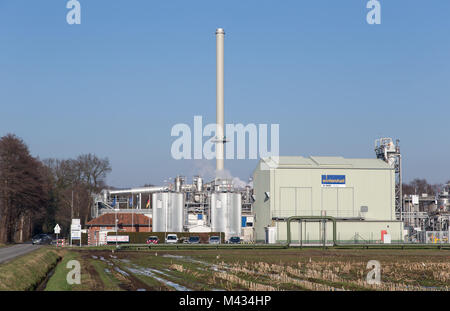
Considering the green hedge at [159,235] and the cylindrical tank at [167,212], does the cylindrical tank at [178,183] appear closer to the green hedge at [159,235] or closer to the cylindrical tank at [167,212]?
the cylindrical tank at [167,212]

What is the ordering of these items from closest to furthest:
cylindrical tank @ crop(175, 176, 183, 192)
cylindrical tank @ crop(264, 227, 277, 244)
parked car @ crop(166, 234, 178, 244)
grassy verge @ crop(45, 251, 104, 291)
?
grassy verge @ crop(45, 251, 104, 291)
parked car @ crop(166, 234, 178, 244)
cylindrical tank @ crop(264, 227, 277, 244)
cylindrical tank @ crop(175, 176, 183, 192)

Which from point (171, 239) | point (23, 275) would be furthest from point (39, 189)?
point (23, 275)

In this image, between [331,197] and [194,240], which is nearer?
[194,240]

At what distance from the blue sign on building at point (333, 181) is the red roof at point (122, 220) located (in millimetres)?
30094

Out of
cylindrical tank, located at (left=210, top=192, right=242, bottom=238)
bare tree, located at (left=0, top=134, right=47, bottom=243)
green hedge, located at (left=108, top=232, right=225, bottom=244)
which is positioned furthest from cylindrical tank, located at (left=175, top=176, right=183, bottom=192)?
bare tree, located at (left=0, top=134, right=47, bottom=243)

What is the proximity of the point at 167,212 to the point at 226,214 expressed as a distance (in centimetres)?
919

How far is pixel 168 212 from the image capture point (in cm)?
9988

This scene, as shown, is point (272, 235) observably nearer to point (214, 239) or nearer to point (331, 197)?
point (214, 239)

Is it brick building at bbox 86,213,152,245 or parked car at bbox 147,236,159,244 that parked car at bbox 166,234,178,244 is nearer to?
parked car at bbox 147,236,159,244

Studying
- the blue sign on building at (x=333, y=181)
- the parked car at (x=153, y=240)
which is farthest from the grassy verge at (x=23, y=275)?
the blue sign on building at (x=333, y=181)

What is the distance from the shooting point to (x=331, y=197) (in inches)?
3809

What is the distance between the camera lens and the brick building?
101088mm
